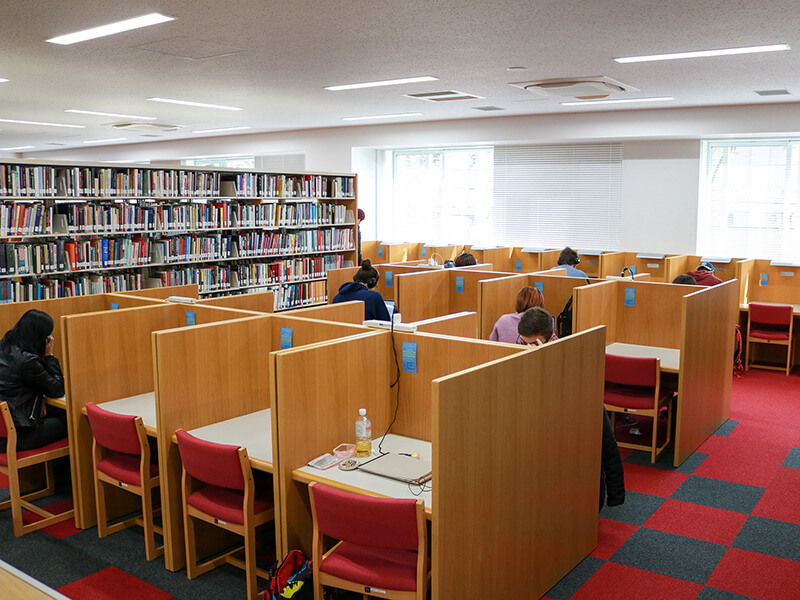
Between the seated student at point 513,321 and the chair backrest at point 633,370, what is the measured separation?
64 centimetres

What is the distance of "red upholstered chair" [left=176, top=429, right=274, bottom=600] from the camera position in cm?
292

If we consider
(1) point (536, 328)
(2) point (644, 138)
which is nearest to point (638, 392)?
(1) point (536, 328)

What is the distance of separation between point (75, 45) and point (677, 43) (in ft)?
14.6

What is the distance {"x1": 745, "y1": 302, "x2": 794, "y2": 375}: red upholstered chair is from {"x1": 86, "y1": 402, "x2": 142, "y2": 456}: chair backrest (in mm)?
6329

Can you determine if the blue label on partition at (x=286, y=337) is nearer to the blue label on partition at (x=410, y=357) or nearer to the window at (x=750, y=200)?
the blue label on partition at (x=410, y=357)

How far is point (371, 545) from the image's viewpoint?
247 cm

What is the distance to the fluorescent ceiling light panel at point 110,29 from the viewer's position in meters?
4.38

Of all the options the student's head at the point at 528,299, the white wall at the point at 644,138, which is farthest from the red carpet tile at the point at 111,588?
the white wall at the point at 644,138

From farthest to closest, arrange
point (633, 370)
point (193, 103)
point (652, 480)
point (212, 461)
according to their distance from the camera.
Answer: point (193, 103)
point (633, 370)
point (652, 480)
point (212, 461)

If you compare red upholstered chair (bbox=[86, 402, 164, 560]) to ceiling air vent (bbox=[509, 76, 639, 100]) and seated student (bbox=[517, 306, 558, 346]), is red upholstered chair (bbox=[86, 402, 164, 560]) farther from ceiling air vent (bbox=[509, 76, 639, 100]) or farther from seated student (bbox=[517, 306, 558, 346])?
ceiling air vent (bbox=[509, 76, 639, 100])

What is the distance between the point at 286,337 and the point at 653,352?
9.52ft

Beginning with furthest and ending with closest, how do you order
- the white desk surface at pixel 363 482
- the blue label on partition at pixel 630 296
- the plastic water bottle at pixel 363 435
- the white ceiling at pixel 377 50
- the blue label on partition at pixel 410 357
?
the blue label on partition at pixel 630 296 < the white ceiling at pixel 377 50 < the blue label on partition at pixel 410 357 < the plastic water bottle at pixel 363 435 < the white desk surface at pixel 363 482

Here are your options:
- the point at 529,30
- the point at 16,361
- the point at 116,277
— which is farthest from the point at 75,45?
the point at 529,30

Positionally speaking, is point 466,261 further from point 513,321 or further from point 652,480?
point 652,480
